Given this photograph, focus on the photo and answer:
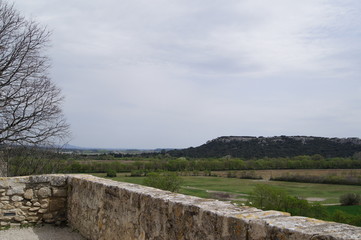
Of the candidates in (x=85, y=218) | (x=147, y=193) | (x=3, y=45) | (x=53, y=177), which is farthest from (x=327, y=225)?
(x=3, y=45)

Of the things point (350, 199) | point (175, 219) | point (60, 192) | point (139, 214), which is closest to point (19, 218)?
point (60, 192)

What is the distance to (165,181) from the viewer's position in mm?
41656

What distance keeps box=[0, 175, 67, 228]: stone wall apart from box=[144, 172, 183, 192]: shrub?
32.0 metres

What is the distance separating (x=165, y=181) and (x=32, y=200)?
35725mm

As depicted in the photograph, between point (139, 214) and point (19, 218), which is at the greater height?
point (139, 214)

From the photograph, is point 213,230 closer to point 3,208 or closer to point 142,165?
point 3,208

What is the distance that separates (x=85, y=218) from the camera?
18.6ft

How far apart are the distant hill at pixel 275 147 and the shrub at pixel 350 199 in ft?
53.3

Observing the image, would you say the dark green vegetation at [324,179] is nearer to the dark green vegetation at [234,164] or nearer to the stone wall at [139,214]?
the dark green vegetation at [234,164]

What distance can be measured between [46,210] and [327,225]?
221 inches

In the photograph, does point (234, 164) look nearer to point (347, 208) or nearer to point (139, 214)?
point (347, 208)

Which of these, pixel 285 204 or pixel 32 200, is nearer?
pixel 32 200

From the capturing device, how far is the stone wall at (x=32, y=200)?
20.3 feet

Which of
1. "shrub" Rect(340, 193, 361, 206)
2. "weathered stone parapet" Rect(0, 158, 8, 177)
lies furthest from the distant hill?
"weathered stone parapet" Rect(0, 158, 8, 177)
